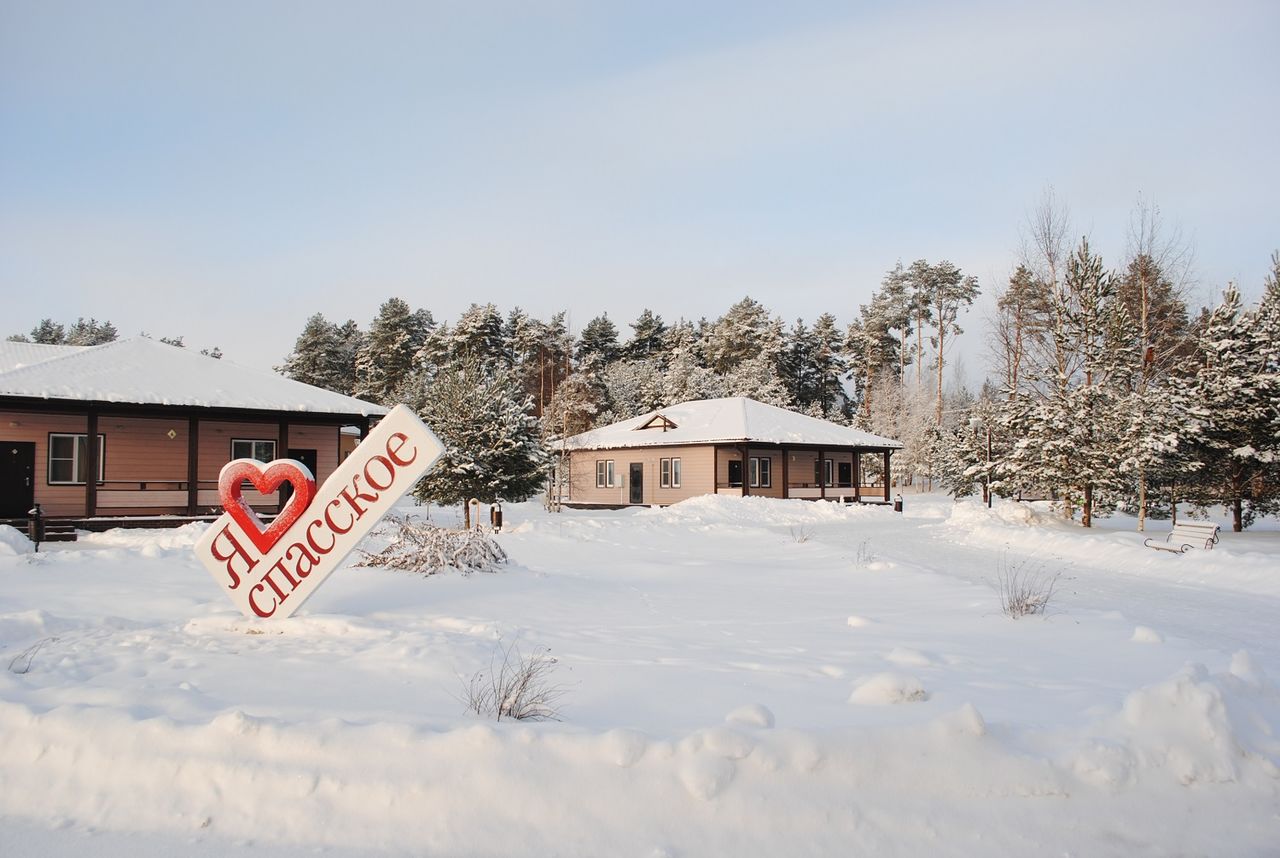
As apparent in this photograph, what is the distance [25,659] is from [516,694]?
3.98 m

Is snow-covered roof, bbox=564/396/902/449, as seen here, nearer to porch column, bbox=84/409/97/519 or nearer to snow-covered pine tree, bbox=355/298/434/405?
porch column, bbox=84/409/97/519

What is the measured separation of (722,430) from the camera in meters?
35.9

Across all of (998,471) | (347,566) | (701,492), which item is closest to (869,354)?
(701,492)

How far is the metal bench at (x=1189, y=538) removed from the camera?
640 inches

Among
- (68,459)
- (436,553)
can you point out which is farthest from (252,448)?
(436,553)

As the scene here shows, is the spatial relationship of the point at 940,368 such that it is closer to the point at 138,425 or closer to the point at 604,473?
the point at 604,473

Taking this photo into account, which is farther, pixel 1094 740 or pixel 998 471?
pixel 998 471

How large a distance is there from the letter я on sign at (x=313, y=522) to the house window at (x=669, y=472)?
1162 inches

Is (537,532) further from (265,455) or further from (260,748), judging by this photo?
(260,748)

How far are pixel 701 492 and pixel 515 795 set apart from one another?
31.8 meters

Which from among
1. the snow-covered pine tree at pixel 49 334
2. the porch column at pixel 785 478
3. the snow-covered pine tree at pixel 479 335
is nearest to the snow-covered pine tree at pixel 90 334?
the snow-covered pine tree at pixel 49 334

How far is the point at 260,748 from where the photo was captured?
14.1 ft

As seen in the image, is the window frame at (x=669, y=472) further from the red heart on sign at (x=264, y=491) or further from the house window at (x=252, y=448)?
the red heart on sign at (x=264, y=491)

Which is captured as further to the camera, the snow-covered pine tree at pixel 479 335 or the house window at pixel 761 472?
the snow-covered pine tree at pixel 479 335
